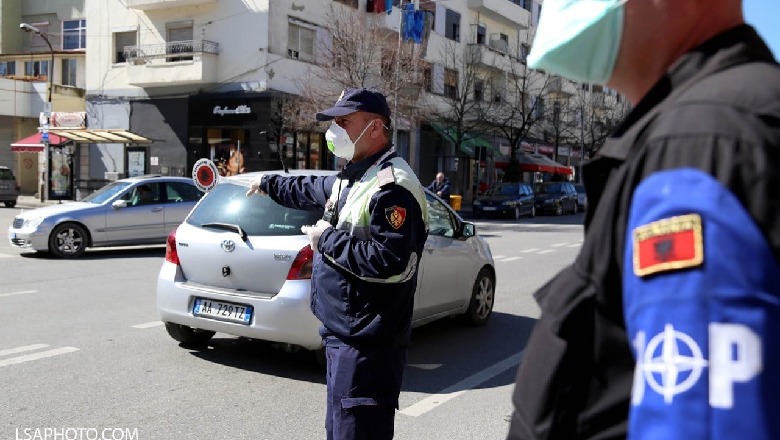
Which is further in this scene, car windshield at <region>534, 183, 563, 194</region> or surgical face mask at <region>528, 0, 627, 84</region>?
car windshield at <region>534, 183, 563, 194</region>

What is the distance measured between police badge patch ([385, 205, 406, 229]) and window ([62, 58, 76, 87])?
40092mm

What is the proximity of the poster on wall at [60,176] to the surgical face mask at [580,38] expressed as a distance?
31.0m

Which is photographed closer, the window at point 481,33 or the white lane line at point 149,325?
the white lane line at point 149,325

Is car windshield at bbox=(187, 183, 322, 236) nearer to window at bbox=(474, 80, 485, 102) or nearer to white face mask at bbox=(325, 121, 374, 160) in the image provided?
white face mask at bbox=(325, 121, 374, 160)

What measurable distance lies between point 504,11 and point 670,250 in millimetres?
45097

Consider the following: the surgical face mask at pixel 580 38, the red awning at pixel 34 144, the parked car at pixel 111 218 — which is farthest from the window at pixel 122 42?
the surgical face mask at pixel 580 38

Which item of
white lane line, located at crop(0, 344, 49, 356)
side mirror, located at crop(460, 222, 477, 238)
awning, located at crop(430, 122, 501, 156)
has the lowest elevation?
white lane line, located at crop(0, 344, 49, 356)

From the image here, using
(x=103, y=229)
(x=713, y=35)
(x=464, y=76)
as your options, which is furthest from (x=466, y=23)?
(x=713, y=35)

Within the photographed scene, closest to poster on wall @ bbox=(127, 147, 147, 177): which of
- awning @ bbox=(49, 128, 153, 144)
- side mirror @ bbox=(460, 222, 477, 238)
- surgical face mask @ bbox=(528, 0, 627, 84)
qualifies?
awning @ bbox=(49, 128, 153, 144)

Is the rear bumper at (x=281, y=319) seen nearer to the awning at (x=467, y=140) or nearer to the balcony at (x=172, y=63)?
the balcony at (x=172, y=63)

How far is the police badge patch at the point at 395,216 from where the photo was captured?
3.00 metres

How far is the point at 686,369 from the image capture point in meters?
0.94

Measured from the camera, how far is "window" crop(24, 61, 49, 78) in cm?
4062

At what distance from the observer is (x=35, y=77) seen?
1555 inches
